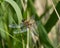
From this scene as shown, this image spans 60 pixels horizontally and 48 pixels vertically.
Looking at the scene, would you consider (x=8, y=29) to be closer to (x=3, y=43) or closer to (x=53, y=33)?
(x=3, y=43)

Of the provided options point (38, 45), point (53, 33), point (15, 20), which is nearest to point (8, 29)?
point (15, 20)

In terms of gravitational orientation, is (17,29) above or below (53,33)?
above

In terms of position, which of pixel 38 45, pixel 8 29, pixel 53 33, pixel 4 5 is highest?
pixel 4 5

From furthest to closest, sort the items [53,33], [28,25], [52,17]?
[53,33]
[52,17]
[28,25]

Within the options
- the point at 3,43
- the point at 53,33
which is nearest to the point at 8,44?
the point at 3,43

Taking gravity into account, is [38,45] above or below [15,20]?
below

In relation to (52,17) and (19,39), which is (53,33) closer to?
(52,17)

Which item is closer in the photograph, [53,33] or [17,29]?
[17,29]

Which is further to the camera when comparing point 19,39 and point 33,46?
point 33,46

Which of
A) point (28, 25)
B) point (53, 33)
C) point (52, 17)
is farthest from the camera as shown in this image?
point (53, 33)
